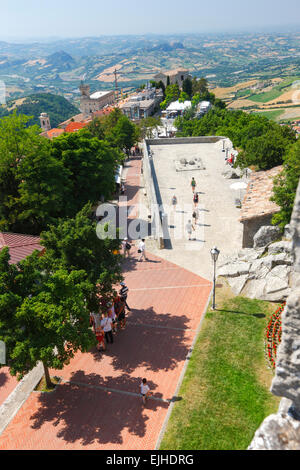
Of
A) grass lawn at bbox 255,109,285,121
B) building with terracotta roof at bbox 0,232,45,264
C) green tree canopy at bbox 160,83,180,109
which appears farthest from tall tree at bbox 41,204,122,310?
grass lawn at bbox 255,109,285,121

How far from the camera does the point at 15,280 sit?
12188mm

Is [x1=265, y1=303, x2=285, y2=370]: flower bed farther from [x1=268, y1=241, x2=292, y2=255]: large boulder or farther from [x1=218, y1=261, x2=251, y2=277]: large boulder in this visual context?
[x1=268, y1=241, x2=292, y2=255]: large boulder

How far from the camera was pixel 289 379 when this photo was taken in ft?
23.2

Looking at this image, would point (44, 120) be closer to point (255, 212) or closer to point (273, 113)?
point (273, 113)

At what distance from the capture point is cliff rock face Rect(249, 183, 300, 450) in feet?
21.9

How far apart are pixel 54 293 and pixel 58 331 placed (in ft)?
5.28

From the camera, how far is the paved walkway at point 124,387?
11.5 metres

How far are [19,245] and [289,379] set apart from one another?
17681 mm

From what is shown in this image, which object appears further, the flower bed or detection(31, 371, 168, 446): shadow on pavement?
the flower bed

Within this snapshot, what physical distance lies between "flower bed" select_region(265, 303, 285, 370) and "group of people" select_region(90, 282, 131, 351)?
6373 mm

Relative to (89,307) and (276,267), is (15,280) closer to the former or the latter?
(89,307)

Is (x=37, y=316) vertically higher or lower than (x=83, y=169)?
lower

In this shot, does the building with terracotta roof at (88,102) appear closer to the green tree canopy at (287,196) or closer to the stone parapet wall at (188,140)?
the stone parapet wall at (188,140)

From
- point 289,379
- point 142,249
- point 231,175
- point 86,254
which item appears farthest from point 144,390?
point 231,175
